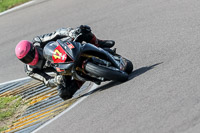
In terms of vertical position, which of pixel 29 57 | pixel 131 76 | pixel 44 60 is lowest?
pixel 131 76

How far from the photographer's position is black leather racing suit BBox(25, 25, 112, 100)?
8352 millimetres

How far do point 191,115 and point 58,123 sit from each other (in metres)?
2.52

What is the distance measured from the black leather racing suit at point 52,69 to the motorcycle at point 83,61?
9.4 inches

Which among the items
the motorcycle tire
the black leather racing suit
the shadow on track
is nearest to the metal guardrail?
the black leather racing suit

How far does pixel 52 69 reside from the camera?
343 inches

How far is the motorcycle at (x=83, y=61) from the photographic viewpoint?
25.2 ft

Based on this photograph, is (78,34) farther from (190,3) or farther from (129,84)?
(190,3)

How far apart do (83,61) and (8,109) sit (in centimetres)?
259

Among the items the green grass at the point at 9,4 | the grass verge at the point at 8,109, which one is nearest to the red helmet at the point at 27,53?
the grass verge at the point at 8,109

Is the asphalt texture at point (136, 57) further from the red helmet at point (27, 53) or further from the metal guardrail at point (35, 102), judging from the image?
the red helmet at point (27, 53)

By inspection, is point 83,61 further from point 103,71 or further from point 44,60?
point 44,60

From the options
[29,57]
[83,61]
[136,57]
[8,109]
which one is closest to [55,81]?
[29,57]

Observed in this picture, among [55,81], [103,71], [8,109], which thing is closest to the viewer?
[103,71]

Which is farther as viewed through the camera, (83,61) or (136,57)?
(136,57)
